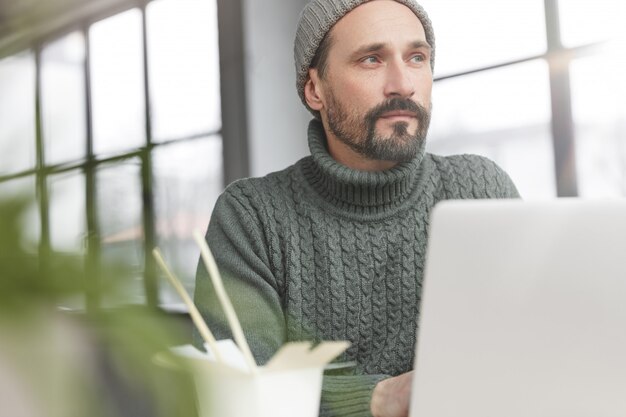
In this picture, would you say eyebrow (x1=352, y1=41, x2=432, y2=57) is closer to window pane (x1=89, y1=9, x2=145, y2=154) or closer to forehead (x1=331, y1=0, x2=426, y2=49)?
forehead (x1=331, y1=0, x2=426, y2=49)

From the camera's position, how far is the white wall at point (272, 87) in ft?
9.27

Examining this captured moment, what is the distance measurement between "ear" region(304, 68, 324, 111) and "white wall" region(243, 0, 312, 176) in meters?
1.38

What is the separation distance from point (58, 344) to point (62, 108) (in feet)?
0.15

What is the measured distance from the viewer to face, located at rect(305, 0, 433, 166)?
4.22 ft

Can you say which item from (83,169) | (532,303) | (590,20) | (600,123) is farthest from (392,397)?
(590,20)

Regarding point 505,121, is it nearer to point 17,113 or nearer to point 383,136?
point 383,136

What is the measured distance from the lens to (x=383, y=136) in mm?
1298

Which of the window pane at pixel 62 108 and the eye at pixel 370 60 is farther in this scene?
the eye at pixel 370 60

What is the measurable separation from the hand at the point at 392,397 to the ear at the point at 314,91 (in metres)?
0.75

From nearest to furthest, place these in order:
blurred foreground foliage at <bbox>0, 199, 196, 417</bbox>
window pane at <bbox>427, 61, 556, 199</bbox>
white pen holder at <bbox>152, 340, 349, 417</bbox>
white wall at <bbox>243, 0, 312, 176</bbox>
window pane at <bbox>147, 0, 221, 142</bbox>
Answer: blurred foreground foliage at <bbox>0, 199, 196, 417</bbox> → white pen holder at <bbox>152, 340, 349, 417</bbox> → window pane at <bbox>427, 61, 556, 199</bbox> → window pane at <bbox>147, 0, 221, 142</bbox> → white wall at <bbox>243, 0, 312, 176</bbox>

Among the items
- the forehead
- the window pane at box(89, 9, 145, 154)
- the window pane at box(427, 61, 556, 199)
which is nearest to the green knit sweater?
the forehead

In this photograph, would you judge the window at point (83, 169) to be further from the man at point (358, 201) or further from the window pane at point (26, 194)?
the man at point (358, 201)

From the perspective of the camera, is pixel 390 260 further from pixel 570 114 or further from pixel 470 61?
pixel 470 61

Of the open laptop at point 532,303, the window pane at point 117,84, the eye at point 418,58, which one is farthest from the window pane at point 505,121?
the window pane at point 117,84
